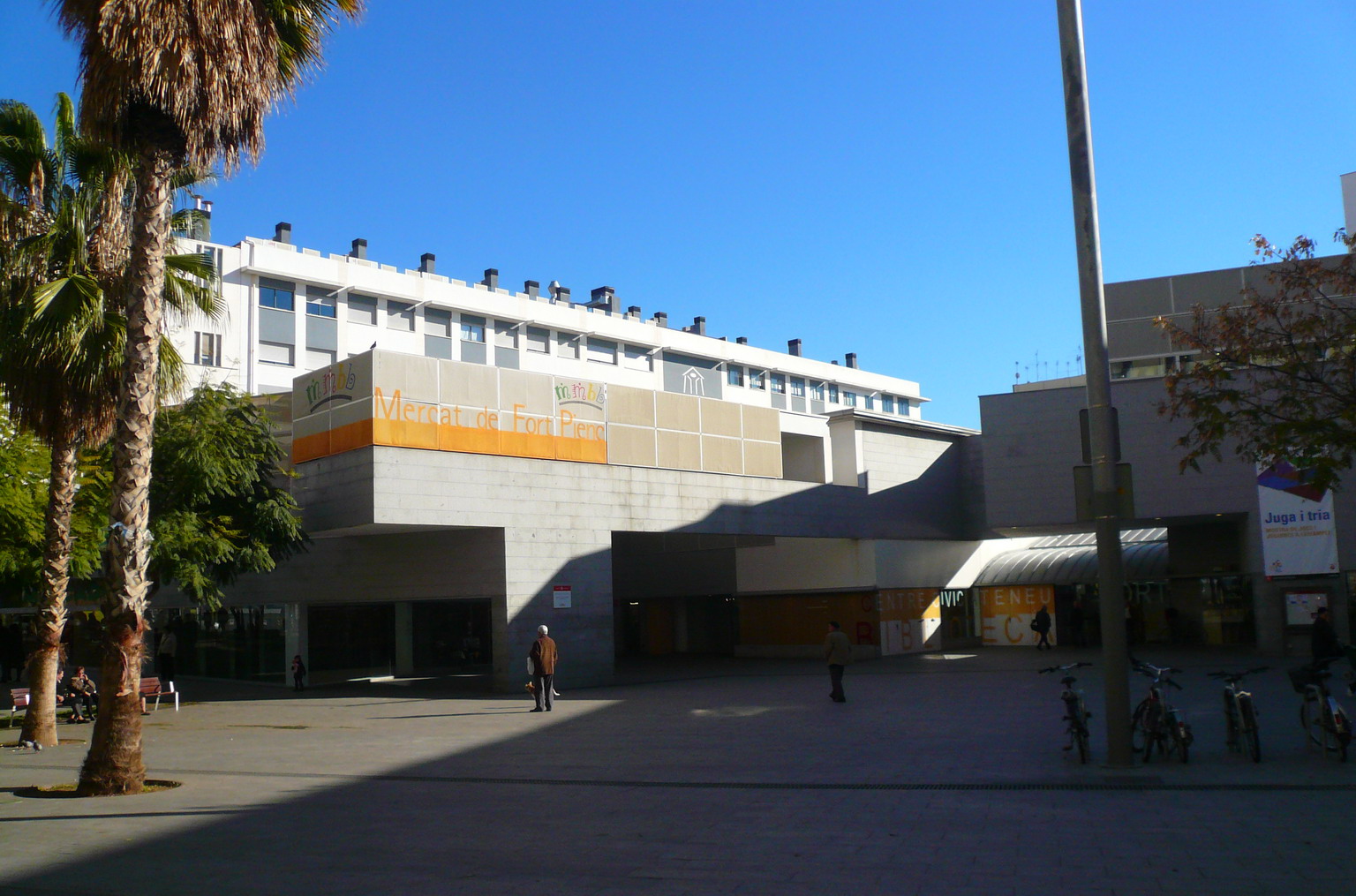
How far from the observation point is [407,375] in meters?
24.4

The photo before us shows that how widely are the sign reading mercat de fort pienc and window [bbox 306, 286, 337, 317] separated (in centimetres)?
2349

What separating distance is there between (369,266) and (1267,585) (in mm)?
40363

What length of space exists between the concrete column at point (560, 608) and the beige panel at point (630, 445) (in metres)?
2.06

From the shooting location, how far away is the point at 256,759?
15086 millimetres

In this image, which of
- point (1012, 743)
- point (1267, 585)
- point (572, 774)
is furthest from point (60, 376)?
point (1267, 585)

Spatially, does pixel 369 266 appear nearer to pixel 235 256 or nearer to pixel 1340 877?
pixel 235 256

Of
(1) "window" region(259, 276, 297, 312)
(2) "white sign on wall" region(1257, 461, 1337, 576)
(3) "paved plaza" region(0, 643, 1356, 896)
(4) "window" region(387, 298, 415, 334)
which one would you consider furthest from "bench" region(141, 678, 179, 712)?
(4) "window" region(387, 298, 415, 334)

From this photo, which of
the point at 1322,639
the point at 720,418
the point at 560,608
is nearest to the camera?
the point at 1322,639

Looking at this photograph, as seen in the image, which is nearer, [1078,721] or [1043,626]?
[1078,721]

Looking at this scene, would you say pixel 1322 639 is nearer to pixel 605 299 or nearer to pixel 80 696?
pixel 80 696

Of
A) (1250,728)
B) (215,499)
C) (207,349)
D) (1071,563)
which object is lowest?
(1250,728)

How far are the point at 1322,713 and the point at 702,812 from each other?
6.84 metres

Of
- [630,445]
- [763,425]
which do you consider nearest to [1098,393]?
[630,445]

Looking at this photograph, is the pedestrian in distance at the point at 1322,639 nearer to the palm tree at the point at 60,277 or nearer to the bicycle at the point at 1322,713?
the bicycle at the point at 1322,713
